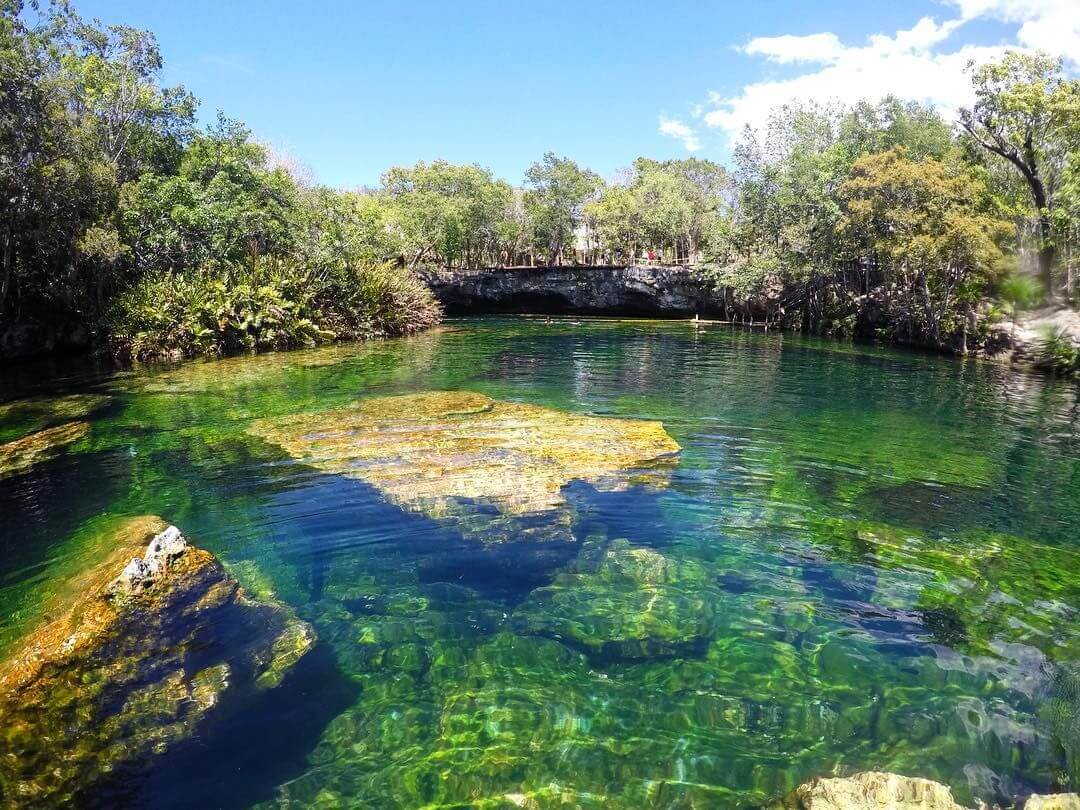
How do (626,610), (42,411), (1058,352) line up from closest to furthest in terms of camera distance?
(626,610) → (42,411) → (1058,352)

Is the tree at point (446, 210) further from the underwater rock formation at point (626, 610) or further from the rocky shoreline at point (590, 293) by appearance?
the underwater rock formation at point (626, 610)

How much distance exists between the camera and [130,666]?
15.9 feet

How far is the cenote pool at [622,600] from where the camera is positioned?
419cm

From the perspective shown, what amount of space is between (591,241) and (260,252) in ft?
125

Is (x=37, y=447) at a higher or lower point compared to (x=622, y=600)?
higher

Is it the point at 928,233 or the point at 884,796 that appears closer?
the point at 884,796

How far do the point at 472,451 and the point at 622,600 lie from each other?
193 inches

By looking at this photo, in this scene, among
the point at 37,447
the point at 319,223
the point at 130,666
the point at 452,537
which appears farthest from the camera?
the point at 319,223

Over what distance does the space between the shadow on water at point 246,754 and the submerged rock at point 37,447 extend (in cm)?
851

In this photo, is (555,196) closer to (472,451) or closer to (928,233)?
(928,233)

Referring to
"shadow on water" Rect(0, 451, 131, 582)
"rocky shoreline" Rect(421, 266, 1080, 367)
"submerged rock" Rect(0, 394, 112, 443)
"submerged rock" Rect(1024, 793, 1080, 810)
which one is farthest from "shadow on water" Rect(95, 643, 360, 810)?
"rocky shoreline" Rect(421, 266, 1080, 367)

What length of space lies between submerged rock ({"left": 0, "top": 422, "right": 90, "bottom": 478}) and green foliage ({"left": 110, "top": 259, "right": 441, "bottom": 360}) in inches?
466

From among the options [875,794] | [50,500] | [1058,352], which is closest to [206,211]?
[50,500]

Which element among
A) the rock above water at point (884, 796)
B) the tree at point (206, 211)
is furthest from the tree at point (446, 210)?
the rock above water at point (884, 796)
